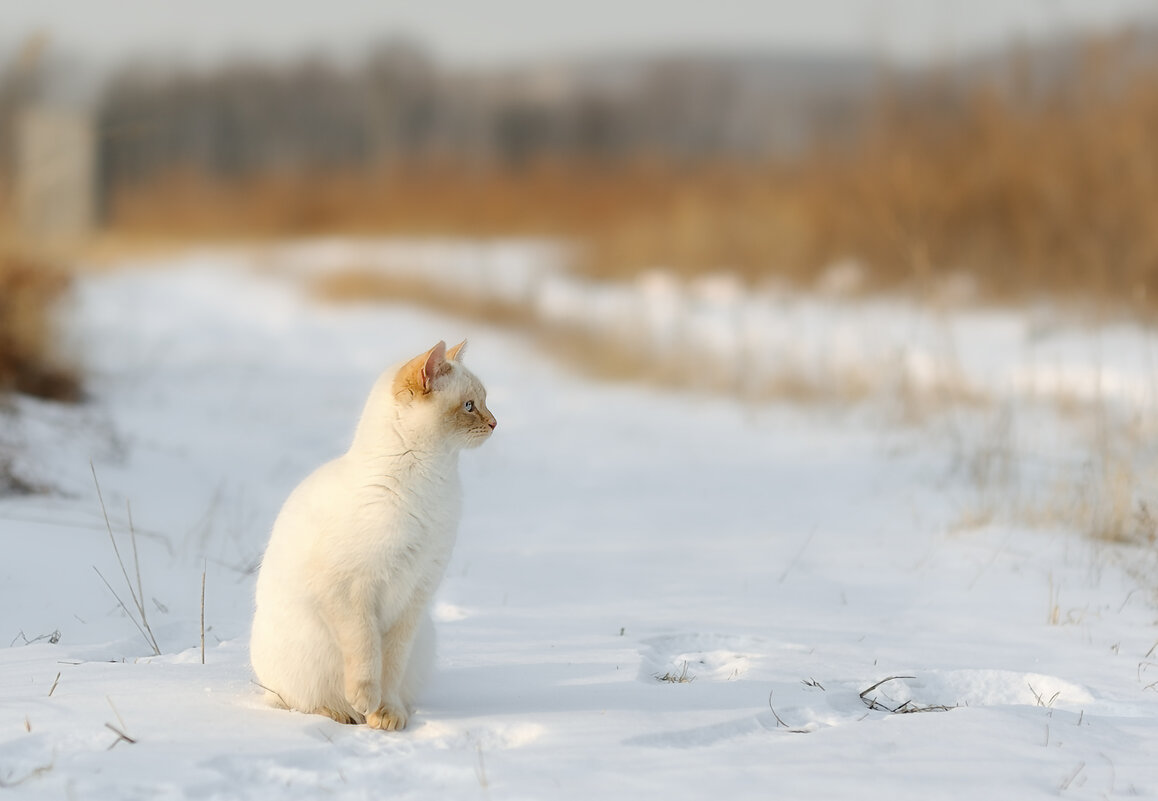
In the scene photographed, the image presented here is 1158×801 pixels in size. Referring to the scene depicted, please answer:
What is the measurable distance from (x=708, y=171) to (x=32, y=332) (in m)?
12.4

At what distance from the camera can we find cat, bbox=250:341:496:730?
7.58 feet

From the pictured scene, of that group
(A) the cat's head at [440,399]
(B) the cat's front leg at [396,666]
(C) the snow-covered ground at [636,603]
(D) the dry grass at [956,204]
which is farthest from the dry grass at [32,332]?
(D) the dry grass at [956,204]

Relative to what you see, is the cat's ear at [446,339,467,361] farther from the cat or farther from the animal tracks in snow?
the animal tracks in snow

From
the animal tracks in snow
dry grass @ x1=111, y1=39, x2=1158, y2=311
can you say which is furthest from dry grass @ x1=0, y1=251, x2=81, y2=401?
dry grass @ x1=111, y1=39, x2=1158, y2=311

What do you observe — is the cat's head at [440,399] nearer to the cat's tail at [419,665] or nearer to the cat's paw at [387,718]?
the cat's tail at [419,665]

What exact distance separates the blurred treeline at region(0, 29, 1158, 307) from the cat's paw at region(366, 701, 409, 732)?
393 cm

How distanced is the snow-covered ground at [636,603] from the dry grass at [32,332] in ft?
0.95

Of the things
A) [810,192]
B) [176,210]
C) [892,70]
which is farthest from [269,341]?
[176,210]

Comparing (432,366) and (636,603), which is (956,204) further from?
(432,366)

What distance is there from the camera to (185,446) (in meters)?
5.18

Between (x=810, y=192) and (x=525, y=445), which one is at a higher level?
(x=810, y=192)

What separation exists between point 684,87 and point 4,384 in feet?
82.0

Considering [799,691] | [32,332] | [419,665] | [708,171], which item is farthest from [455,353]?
[708,171]

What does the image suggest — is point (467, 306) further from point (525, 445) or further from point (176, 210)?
point (176, 210)
